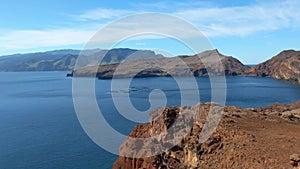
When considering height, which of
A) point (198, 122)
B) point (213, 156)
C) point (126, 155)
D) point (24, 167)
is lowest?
point (24, 167)

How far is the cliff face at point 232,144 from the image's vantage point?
28.9 m

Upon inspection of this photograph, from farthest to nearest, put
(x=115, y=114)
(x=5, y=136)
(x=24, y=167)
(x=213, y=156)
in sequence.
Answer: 1. (x=115, y=114)
2. (x=5, y=136)
3. (x=24, y=167)
4. (x=213, y=156)

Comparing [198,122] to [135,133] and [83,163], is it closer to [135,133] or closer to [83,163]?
[135,133]

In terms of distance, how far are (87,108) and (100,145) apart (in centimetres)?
4303

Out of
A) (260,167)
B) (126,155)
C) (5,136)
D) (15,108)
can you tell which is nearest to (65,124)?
(5,136)

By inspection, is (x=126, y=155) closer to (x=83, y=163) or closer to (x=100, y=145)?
(x=83, y=163)

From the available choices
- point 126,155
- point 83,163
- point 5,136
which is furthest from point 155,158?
point 5,136

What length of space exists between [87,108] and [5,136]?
3716 cm

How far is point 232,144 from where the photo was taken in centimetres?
3256

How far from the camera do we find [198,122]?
39.8 metres

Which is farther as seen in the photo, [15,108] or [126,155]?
[15,108]

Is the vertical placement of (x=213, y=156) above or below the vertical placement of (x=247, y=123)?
below

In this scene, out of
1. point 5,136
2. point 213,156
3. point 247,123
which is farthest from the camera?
point 5,136

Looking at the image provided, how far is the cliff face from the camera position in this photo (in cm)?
2891
